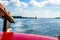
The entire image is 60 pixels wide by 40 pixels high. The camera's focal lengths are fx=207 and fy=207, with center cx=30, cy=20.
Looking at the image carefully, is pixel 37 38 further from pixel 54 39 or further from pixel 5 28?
pixel 5 28

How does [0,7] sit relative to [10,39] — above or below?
above

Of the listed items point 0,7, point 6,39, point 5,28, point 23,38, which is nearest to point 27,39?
point 23,38

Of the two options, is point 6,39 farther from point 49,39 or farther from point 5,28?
point 5,28

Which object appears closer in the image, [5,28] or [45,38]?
[45,38]

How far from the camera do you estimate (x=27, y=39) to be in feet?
4.54

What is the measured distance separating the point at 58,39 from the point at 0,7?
443mm

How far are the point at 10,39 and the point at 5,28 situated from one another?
1577mm

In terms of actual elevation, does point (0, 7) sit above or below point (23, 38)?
above

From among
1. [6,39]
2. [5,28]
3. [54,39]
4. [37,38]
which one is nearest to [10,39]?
[6,39]

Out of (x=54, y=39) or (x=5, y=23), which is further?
(x=5, y=23)

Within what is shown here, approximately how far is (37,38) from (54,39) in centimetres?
12

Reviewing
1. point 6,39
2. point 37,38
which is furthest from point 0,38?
point 37,38

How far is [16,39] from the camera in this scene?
1.38m

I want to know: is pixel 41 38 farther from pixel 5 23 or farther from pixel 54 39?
pixel 5 23
